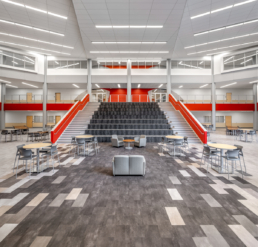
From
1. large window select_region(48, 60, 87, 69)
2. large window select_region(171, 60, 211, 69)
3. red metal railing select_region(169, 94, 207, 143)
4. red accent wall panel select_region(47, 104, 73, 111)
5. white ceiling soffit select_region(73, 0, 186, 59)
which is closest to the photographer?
white ceiling soffit select_region(73, 0, 186, 59)

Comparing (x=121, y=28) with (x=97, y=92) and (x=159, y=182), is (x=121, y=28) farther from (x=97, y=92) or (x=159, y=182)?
(x=97, y=92)

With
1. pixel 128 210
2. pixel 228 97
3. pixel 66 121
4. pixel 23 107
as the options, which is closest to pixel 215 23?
pixel 66 121

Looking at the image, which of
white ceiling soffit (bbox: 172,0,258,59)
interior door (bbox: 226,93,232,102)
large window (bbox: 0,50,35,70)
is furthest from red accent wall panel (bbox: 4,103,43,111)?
interior door (bbox: 226,93,232,102)

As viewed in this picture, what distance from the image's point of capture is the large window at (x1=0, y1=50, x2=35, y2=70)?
1425 centimetres

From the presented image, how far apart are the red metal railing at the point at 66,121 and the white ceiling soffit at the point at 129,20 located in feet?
17.3

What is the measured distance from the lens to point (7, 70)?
14.5 metres

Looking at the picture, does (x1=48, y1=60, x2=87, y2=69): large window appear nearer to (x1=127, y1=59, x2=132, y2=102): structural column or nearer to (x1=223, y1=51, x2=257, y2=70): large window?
(x1=127, y1=59, x2=132, y2=102): structural column

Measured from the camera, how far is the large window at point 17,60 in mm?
14245

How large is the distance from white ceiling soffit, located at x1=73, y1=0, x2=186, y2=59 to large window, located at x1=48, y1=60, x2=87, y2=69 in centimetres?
410

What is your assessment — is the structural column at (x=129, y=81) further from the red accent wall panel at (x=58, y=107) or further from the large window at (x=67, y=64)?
the red accent wall panel at (x=58, y=107)

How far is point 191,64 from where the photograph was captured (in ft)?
58.6

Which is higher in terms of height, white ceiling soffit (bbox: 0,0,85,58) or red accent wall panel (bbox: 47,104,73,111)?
white ceiling soffit (bbox: 0,0,85,58)

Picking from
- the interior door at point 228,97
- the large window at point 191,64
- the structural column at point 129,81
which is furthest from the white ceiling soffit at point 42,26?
the interior door at point 228,97

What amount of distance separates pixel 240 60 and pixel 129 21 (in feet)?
42.4
